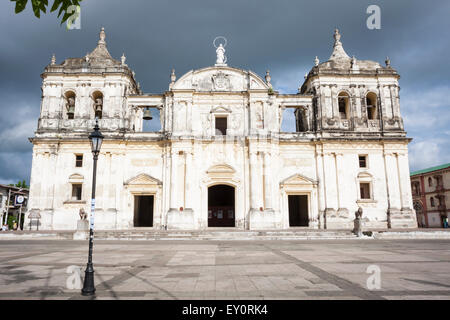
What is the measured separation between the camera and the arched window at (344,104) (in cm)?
2991

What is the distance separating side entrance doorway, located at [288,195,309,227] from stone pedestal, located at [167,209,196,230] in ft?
35.3

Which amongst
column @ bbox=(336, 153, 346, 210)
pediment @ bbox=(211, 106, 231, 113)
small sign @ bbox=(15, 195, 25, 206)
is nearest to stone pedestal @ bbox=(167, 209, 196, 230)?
pediment @ bbox=(211, 106, 231, 113)

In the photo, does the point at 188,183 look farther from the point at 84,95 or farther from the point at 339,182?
the point at 339,182

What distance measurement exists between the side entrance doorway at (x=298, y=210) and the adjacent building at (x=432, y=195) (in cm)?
2645

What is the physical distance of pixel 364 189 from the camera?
28.7 meters

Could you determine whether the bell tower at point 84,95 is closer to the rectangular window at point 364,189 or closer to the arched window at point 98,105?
the arched window at point 98,105

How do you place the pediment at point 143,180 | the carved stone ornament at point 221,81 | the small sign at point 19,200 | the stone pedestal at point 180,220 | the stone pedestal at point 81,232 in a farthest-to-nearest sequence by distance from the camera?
the small sign at point 19,200, the carved stone ornament at point 221,81, the pediment at point 143,180, the stone pedestal at point 180,220, the stone pedestal at point 81,232

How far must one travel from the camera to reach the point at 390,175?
27984 millimetres

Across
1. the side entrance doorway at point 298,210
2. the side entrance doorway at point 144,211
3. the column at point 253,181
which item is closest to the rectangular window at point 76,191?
the side entrance doorway at point 144,211

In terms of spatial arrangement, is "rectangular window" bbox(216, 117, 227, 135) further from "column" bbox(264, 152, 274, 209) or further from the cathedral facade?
"column" bbox(264, 152, 274, 209)

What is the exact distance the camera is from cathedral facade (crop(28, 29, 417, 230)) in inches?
1056

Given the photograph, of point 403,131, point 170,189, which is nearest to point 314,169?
point 403,131
